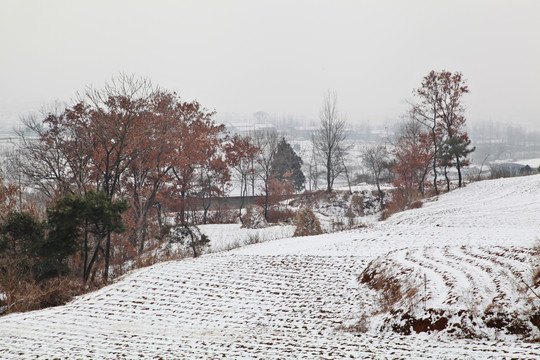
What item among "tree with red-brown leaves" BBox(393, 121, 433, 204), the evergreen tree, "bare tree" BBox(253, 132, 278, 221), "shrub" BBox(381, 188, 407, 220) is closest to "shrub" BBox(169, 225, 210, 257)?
"shrub" BBox(381, 188, 407, 220)

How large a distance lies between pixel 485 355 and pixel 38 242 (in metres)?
12.3

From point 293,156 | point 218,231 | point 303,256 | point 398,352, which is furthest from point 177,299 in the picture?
point 293,156

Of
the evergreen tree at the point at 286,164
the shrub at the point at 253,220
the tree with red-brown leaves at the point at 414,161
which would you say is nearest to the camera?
the shrub at the point at 253,220

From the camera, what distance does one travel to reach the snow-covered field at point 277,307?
4.98m

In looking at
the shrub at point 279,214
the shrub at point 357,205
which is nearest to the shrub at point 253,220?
the shrub at point 279,214

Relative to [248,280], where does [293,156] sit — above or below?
above

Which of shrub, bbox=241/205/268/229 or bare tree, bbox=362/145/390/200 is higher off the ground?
bare tree, bbox=362/145/390/200

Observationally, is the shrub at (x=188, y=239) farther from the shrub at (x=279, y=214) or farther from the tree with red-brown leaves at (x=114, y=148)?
the shrub at (x=279, y=214)

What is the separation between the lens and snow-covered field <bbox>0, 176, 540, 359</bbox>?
4.98 m

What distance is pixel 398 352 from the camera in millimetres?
4531

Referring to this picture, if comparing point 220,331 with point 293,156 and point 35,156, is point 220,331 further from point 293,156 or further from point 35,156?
point 293,156

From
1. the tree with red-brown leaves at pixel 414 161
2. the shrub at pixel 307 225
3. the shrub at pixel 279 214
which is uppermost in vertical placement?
the tree with red-brown leaves at pixel 414 161

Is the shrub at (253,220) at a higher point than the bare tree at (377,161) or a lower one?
lower

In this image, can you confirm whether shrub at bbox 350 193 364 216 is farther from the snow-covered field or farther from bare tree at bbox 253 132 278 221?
the snow-covered field
